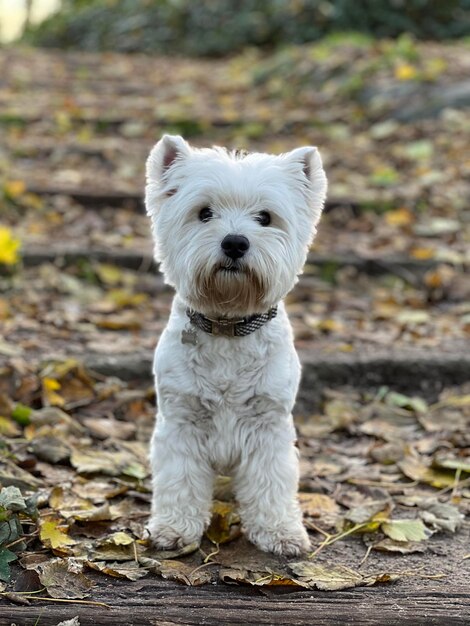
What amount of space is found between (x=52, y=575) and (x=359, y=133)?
6605 millimetres

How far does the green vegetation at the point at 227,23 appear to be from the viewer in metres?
12.5

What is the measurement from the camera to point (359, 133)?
28.0 ft

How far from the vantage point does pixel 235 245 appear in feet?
8.86

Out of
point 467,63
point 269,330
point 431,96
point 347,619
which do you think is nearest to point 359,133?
point 431,96

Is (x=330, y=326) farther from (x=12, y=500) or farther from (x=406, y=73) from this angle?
(x=406, y=73)

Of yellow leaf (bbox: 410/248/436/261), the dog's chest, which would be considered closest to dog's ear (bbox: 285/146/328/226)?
the dog's chest

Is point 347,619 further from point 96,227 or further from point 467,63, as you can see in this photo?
point 467,63

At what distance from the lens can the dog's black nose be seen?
2.70 m

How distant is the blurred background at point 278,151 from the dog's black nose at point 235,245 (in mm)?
1747

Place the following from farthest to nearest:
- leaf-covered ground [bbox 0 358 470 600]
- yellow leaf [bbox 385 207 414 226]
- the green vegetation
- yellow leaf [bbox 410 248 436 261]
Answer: the green vegetation, yellow leaf [bbox 385 207 414 226], yellow leaf [bbox 410 248 436 261], leaf-covered ground [bbox 0 358 470 600]

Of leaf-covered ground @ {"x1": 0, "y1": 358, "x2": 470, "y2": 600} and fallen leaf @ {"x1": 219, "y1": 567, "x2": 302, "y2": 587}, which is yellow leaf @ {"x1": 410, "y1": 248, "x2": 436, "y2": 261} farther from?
fallen leaf @ {"x1": 219, "y1": 567, "x2": 302, "y2": 587}

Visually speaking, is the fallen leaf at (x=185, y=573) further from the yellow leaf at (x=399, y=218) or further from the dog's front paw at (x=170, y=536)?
the yellow leaf at (x=399, y=218)

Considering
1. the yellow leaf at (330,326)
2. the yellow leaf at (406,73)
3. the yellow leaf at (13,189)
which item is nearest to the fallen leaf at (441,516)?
the yellow leaf at (330,326)

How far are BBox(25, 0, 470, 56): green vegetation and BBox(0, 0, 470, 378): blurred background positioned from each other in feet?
0.11
